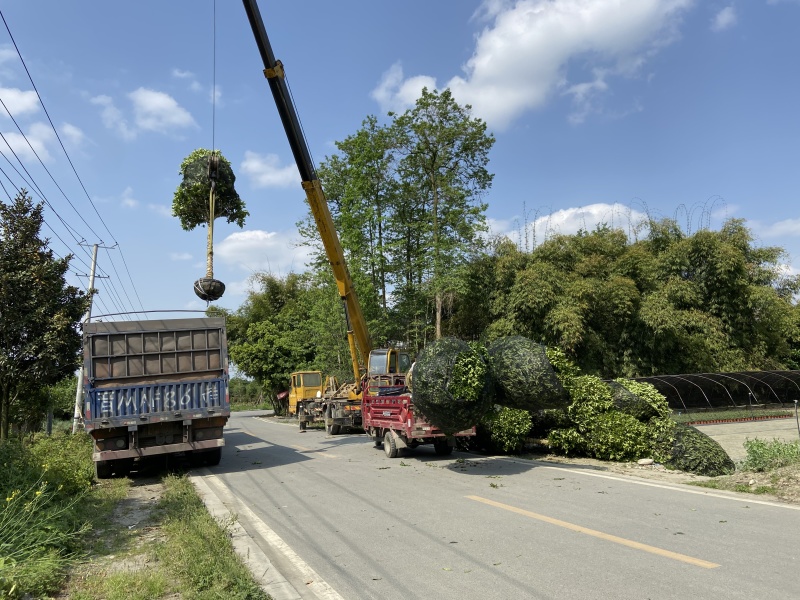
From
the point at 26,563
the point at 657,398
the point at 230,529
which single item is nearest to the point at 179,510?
the point at 230,529

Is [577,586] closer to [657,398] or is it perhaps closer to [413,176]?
[657,398]

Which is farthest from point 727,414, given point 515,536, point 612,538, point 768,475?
point 515,536

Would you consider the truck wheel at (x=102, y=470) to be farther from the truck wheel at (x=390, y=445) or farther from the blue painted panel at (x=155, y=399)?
the truck wheel at (x=390, y=445)

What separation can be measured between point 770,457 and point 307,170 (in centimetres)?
1256

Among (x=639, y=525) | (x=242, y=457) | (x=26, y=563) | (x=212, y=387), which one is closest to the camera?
(x=26, y=563)

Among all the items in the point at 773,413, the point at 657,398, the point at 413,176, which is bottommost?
the point at 773,413

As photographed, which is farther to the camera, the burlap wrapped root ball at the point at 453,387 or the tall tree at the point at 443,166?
the tall tree at the point at 443,166

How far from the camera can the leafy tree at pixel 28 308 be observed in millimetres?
14297

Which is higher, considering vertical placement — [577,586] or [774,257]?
[774,257]

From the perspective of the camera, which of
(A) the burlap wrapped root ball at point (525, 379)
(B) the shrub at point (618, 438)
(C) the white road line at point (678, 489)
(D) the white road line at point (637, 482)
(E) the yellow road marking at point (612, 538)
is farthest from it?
(B) the shrub at point (618, 438)

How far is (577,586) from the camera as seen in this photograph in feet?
16.7

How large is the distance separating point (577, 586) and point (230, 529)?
4.64 metres

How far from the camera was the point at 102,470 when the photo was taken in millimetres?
12805

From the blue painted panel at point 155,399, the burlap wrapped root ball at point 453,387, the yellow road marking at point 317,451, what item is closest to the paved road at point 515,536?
the burlap wrapped root ball at point 453,387
